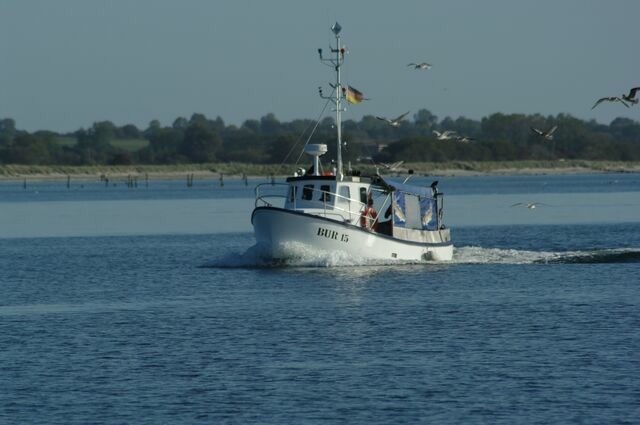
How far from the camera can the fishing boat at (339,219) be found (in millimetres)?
50188

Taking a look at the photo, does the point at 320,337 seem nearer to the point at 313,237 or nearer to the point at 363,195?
the point at 313,237

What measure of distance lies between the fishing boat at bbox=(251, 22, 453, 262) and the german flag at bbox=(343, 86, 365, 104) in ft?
0.31

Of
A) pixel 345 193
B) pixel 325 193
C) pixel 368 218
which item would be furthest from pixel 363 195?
pixel 325 193

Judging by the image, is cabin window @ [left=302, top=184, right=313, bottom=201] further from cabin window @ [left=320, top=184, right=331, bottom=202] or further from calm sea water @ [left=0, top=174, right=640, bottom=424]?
calm sea water @ [left=0, top=174, right=640, bottom=424]

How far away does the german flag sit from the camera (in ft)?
179

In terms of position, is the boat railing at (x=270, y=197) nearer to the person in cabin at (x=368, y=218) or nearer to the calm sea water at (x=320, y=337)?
the calm sea water at (x=320, y=337)

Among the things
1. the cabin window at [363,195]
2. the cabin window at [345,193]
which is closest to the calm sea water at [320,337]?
the cabin window at [345,193]

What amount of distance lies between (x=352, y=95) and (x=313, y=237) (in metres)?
6.97

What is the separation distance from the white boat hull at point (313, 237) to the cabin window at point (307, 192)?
6.34ft

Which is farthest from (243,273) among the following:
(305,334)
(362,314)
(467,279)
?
(305,334)

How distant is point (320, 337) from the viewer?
35938 mm

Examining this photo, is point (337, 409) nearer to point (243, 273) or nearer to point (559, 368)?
point (559, 368)

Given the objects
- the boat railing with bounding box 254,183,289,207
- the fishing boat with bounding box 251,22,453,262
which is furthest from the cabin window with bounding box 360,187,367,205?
the boat railing with bounding box 254,183,289,207

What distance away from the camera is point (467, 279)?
163 ft
